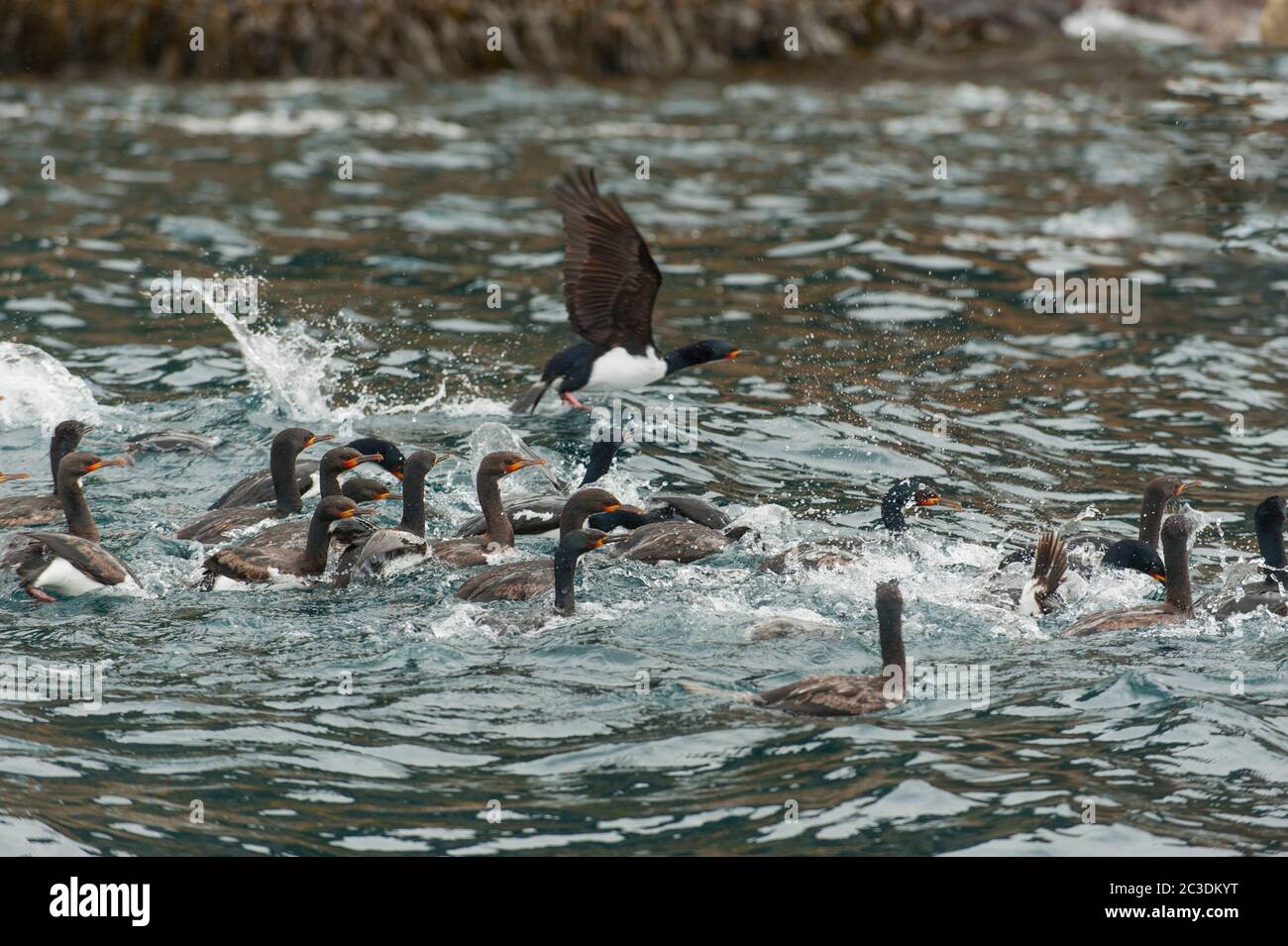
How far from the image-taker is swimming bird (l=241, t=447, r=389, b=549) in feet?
36.6

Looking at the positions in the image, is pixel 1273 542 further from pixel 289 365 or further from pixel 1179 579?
pixel 289 365

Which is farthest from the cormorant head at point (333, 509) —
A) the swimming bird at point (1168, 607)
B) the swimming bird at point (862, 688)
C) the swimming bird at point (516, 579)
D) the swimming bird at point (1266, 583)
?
the swimming bird at point (1266, 583)

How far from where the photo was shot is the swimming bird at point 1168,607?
10.0 meters

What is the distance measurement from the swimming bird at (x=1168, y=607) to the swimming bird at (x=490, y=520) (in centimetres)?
377

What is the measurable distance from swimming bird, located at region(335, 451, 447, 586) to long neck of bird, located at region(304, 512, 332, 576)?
14 cm

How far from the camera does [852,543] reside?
36.9 feet

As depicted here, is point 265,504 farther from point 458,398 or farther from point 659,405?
point 659,405

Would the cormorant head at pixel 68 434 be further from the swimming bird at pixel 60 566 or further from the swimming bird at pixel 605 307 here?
the swimming bird at pixel 605 307

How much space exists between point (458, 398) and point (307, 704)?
6593 mm

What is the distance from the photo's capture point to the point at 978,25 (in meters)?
33.1

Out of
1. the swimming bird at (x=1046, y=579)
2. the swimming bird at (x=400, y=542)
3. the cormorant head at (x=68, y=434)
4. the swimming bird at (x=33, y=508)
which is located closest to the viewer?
the swimming bird at (x=1046, y=579)

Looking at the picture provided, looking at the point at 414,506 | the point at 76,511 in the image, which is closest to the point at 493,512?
the point at 414,506

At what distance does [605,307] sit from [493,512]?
3.29 metres
